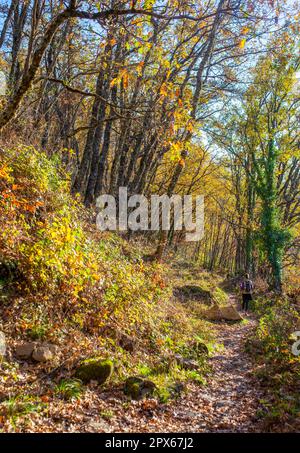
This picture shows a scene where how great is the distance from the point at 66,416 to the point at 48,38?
5.68 m

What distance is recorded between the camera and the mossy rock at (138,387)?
5613 mm

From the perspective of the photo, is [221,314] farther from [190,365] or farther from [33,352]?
[33,352]

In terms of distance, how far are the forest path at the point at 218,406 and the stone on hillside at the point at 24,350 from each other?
6.10 feet

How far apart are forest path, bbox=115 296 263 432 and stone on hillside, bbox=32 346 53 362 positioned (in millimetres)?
1605

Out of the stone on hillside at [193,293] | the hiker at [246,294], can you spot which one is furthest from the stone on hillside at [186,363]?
the hiker at [246,294]

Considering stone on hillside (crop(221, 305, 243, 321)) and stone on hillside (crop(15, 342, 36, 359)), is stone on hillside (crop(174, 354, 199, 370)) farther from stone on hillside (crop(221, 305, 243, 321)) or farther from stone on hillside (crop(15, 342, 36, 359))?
stone on hillside (crop(221, 305, 243, 321))

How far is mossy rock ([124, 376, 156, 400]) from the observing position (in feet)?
18.4

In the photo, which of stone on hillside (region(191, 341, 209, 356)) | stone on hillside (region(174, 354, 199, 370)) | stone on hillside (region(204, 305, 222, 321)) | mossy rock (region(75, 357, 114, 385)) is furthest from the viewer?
stone on hillside (region(204, 305, 222, 321))

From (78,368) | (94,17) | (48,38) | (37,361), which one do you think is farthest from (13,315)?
(94,17)

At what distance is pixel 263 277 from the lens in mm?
24047

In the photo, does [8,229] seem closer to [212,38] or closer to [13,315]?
[13,315]

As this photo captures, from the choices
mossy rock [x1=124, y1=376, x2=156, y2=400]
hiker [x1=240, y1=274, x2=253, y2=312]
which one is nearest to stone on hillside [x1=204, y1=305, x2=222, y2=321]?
hiker [x1=240, y1=274, x2=253, y2=312]

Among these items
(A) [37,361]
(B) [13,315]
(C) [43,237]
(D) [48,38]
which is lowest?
(A) [37,361]

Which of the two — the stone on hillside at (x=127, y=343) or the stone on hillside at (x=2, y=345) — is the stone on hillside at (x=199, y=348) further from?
the stone on hillside at (x=2, y=345)
